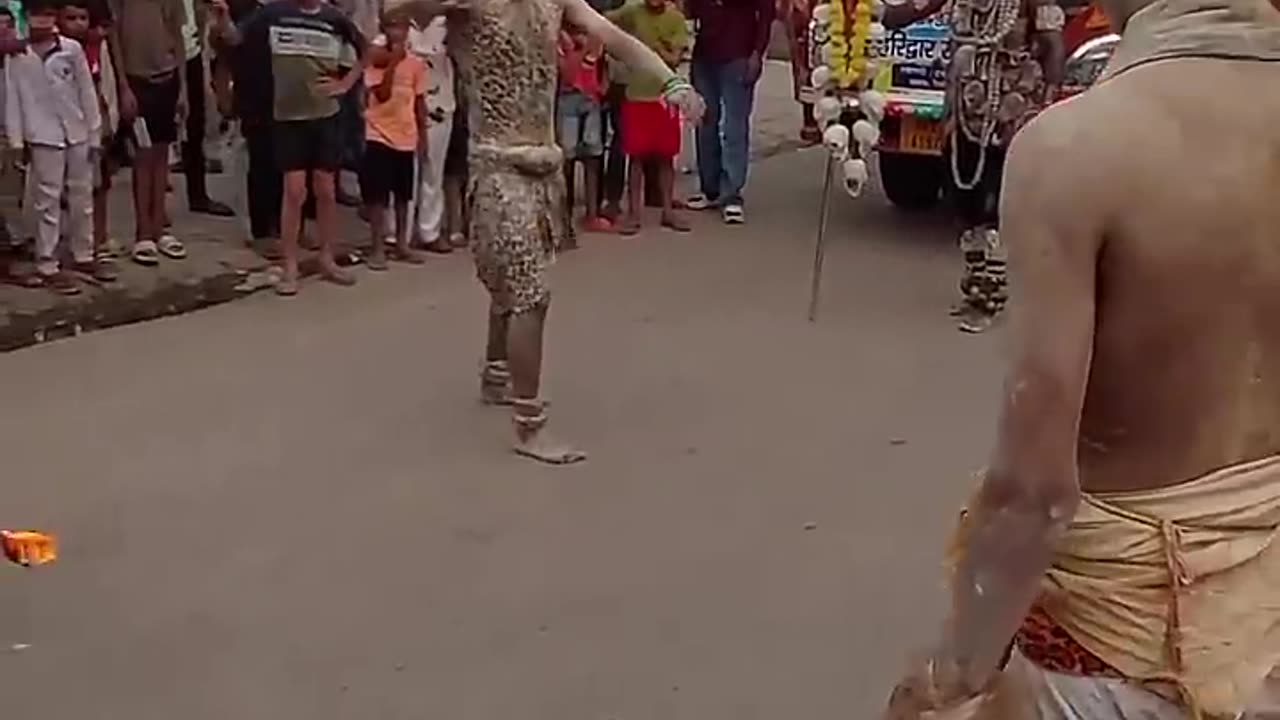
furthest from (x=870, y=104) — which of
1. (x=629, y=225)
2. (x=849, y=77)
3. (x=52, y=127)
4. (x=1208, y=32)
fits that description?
(x=1208, y=32)

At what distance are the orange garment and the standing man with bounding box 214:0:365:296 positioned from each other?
34cm

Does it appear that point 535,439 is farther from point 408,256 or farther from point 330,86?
point 408,256

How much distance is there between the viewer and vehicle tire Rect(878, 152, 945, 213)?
13.8m

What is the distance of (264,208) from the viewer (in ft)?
37.7

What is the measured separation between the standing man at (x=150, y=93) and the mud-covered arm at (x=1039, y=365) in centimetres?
888

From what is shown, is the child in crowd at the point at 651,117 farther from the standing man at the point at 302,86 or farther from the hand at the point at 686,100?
the hand at the point at 686,100

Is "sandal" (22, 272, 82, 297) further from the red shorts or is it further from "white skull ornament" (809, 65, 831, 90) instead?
"white skull ornament" (809, 65, 831, 90)

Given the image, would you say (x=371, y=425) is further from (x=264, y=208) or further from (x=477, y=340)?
(x=264, y=208)

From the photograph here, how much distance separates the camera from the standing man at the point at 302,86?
10.4 metres

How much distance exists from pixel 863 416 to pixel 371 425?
195 centimetres

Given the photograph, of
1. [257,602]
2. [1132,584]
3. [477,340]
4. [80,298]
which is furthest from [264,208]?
[1132,584]

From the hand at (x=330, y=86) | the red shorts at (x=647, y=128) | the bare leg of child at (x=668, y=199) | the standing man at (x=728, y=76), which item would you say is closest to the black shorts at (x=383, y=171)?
the hand at (x=330, y=86)

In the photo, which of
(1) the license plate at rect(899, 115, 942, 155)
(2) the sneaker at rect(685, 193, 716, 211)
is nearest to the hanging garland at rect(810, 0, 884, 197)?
(1) the license plate at rect(899, 115, 942, 155)

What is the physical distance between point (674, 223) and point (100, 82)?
3.80m
